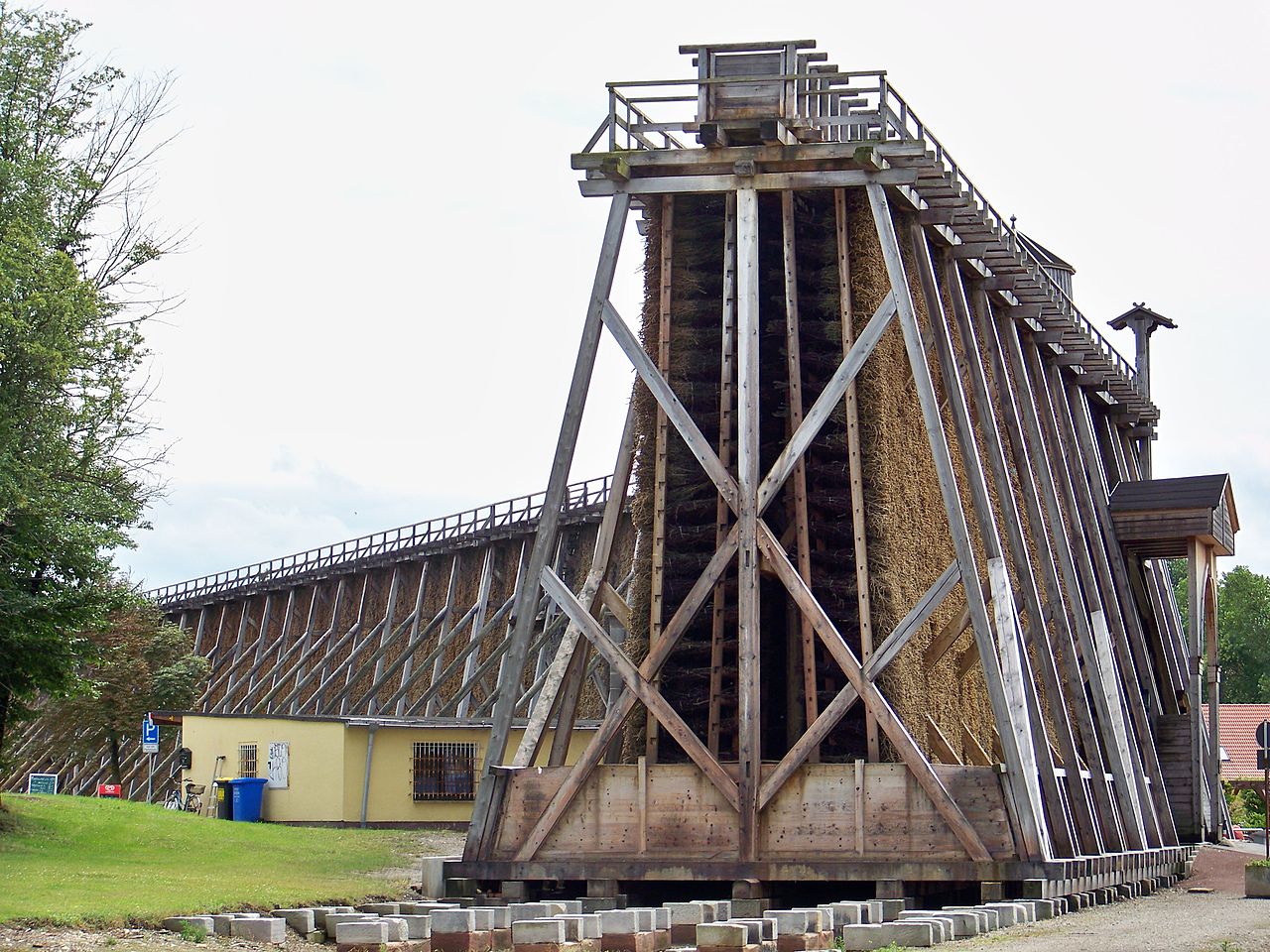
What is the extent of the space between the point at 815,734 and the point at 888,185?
279 inches

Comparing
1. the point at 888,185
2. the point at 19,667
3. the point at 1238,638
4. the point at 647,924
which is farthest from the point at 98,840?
the point at 1238,638

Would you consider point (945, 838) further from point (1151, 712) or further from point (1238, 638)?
point (1238, 638)

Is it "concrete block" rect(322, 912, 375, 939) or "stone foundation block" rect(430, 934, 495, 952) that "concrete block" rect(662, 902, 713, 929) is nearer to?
"stone foundation block" rect(430, 934, 495, 952)

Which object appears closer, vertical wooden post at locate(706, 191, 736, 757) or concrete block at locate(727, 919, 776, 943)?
concrete block at locate(727, 919, 776, 943)

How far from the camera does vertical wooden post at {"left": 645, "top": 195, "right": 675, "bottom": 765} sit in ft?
82.5

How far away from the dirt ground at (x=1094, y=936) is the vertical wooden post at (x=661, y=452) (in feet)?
22.4

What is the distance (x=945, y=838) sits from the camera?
2161cm

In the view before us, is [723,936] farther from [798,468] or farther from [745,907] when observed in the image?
[798,468]

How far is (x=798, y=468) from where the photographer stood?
24.7 metres

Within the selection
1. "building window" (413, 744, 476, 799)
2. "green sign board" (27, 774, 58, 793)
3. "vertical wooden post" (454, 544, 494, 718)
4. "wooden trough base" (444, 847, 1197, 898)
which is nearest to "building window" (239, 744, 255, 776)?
"building window" (413, 744, 476, 799)

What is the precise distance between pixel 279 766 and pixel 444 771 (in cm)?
321

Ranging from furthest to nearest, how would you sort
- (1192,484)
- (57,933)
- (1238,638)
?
1. (1238,638)
2. (1192,484)
3. (57,933)

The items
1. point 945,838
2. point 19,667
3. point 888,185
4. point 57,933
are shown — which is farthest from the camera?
point 19,667

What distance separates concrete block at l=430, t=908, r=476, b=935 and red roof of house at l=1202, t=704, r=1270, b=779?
142ft
